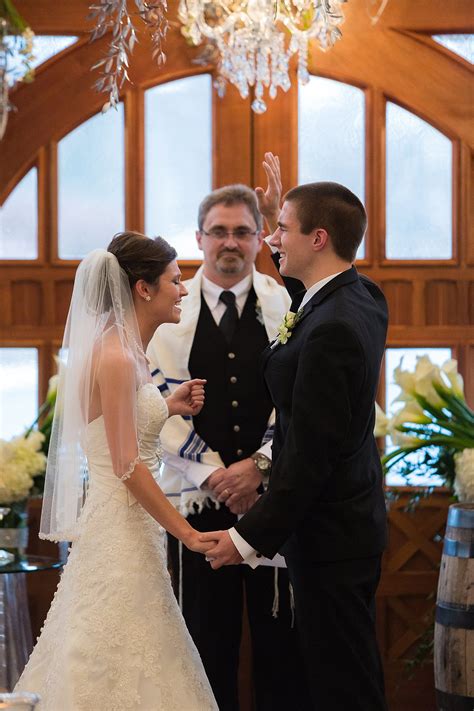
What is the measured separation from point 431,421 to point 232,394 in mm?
768

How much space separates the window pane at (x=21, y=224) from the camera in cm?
397

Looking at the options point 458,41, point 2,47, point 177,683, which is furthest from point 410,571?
point 2,47

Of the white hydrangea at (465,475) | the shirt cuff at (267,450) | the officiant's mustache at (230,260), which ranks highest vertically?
the officiant's mustache at (230,260)

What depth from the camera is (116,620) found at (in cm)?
254

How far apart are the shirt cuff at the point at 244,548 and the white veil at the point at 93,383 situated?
1.05ft

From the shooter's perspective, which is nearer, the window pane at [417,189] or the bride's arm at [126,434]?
the bride's arm at [126,434]

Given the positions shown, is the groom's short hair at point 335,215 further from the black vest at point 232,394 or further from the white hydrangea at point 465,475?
the white hydrangea at point 465,475

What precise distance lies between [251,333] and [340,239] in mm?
791

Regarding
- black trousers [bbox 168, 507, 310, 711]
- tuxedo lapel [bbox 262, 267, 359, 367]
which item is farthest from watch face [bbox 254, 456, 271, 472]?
tuxedo lapel [bbox 262, 267, 359, 367]

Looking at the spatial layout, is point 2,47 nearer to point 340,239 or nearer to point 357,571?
point 340,239

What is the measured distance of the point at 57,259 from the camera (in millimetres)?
3961

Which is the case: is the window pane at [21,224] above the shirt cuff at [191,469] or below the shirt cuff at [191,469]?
above

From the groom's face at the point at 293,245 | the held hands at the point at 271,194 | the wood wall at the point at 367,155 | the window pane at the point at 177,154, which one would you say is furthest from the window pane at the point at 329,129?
the groom's face at the point at 293,245

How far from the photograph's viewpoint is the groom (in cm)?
248
